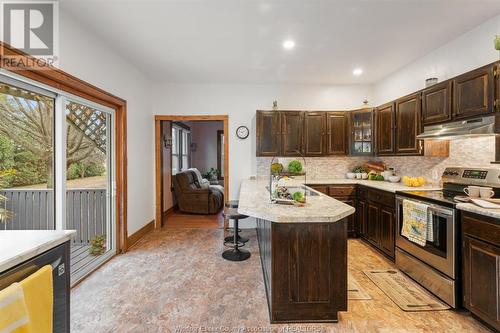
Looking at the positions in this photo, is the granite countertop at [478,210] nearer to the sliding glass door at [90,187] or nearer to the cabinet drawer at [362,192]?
the cabinet drawer at [362,192]

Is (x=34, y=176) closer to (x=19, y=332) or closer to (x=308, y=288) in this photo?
(x=19, y=332)

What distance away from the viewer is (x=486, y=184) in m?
2.42

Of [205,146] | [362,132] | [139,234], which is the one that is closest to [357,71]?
[362,132]

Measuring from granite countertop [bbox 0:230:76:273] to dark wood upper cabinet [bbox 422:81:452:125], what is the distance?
11.8 ft

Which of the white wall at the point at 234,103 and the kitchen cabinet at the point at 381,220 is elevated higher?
the white wall at the point at 234,103

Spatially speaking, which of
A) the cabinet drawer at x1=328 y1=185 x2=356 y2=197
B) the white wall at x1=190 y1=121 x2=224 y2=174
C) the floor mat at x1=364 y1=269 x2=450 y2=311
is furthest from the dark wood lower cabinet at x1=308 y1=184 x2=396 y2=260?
the white wall at x1=190 y1=121 x2=224 y2=174

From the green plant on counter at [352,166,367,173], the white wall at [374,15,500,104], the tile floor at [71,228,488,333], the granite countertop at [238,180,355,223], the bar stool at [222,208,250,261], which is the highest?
the white wall at [374,15,500,104]

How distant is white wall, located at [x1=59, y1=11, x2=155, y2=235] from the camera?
250cm

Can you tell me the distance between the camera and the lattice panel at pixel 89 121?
2.79 m

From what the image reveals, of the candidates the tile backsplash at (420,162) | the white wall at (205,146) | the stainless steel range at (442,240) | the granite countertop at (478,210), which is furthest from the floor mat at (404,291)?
the white wall at (205,146)

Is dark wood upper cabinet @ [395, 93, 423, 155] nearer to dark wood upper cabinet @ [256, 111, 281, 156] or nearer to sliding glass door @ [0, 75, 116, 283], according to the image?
dark wood upper cabinet @ [256, 111, 281, 156]

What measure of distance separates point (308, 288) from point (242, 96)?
364cm

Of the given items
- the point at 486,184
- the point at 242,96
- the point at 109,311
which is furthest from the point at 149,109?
the point at 486,184

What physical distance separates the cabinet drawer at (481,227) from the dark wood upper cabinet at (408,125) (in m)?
1.32
